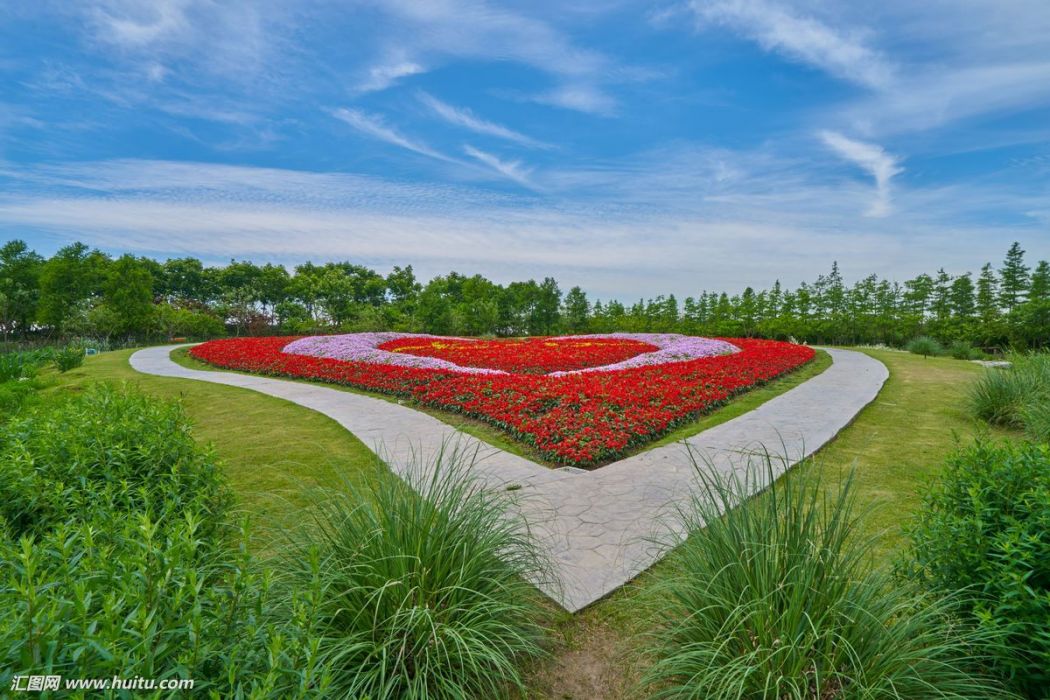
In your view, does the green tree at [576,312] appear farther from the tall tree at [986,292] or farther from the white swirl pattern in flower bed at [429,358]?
the tall tree at [986,292]

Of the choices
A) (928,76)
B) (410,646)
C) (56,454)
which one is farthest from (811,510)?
(928,76)

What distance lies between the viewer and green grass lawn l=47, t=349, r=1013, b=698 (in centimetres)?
221

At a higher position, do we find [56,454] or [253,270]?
[253,270]

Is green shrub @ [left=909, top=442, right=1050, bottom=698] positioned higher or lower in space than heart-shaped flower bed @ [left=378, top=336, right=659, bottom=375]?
higher

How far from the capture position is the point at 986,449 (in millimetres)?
2129

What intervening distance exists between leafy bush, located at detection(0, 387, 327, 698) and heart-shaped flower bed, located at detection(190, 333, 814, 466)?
12.7 feet

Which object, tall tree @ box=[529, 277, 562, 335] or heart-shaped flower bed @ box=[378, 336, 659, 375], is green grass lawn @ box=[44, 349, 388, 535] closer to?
heart-shaped flower bed @ box=[378, 336, 659, 375]

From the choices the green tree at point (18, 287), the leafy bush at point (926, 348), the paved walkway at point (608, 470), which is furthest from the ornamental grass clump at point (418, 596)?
the green tree at point (18, 287)

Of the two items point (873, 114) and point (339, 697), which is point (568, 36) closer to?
point (873, 114)

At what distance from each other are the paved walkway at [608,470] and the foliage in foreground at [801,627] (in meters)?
0.28

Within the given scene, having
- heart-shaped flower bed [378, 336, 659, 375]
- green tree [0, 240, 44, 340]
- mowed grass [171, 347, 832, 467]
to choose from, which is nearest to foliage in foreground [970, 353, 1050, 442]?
mowed grass [171, 347, 832, 467]

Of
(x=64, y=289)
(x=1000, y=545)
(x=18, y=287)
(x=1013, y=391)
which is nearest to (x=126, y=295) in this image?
(x=64, y=289)

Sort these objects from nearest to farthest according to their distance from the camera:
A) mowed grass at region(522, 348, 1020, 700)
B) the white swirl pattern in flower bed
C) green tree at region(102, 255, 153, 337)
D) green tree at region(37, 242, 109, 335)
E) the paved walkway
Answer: mowed grass at region(522, 348, 1020, 700) < the paved walkway < the white swirl pattern in flower bed < green tree at region(102, 255, 153, 337) < green tree at region(37, 242, 109, 335)

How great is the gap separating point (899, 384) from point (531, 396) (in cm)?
850
